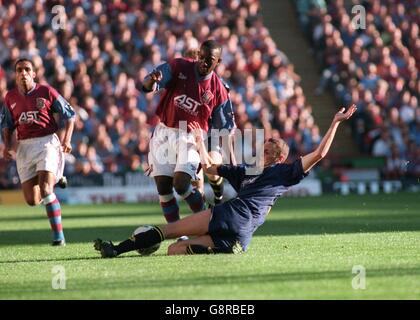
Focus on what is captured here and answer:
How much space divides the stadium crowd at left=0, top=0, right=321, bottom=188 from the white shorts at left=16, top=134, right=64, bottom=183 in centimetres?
1034

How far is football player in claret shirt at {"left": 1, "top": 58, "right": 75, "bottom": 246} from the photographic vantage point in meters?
14.4

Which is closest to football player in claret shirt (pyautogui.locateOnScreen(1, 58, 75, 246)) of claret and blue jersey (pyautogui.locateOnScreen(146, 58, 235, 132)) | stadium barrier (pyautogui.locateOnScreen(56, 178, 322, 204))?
claret and blue jersey (pyautogui.locateOnScreen(146, 58, 235, 132))

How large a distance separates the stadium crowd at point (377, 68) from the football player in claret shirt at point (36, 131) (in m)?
15.2

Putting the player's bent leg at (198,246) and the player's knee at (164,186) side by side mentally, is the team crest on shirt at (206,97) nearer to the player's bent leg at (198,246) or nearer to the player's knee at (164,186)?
the player's knee at (164,186)

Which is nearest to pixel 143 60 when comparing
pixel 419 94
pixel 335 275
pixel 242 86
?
pixel 242 86

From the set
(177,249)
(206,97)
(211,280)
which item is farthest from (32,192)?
(211,280)

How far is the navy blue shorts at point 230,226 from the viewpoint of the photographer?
37.2 feet

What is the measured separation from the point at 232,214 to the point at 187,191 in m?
2.14

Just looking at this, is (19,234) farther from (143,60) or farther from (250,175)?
(143,60)

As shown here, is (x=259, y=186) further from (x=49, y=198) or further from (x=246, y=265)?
(x=49, y=198)

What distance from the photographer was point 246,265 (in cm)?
1059

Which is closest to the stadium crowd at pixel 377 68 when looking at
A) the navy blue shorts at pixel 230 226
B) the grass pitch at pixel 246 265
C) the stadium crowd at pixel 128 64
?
the stadium crowd at pixel 128 64
